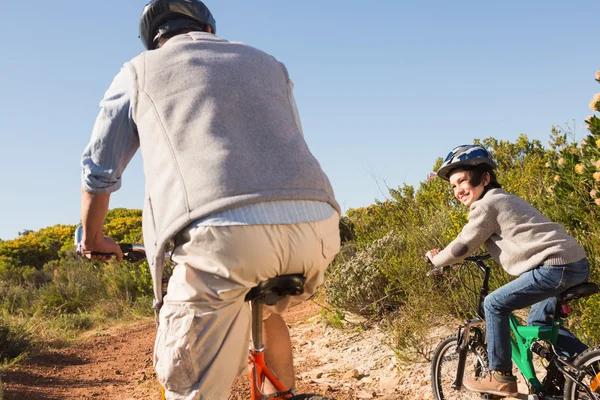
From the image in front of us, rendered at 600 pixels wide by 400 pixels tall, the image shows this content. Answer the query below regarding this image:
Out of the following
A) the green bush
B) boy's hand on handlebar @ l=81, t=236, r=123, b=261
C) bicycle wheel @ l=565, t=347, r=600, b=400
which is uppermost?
boy's hand on handlebar @ l=81, t=236, r=123, b=261

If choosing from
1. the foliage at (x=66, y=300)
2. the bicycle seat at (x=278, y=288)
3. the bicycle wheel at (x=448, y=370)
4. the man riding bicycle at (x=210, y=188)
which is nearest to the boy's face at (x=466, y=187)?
the bicycle wheel at (x=448, y=370)

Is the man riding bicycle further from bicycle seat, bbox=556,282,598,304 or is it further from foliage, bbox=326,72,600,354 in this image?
foliage, bbox=326,72,600,354

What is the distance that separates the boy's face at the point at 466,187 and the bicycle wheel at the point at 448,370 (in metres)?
0.94

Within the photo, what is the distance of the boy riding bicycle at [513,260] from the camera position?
11.7ft

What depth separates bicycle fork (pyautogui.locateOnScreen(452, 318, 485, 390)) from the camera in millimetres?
4025

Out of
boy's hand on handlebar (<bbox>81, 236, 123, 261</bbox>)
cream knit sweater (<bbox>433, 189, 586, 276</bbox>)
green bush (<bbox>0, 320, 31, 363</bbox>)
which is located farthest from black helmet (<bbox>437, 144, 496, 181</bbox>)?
green bush (<bbox>0, 320, 31, 363</bbox>)

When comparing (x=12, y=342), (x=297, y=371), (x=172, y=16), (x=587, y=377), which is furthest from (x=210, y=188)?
(x=12, y=342)

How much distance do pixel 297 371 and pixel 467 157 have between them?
290 cm

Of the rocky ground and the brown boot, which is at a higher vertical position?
the brown boot

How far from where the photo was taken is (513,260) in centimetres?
372

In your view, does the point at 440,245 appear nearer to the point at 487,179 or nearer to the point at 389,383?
the point at 389,383

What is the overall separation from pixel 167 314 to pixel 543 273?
233cm

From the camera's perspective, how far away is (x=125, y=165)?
2398 mm

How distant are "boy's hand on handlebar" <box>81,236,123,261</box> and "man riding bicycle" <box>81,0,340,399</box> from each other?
251 millimetres
